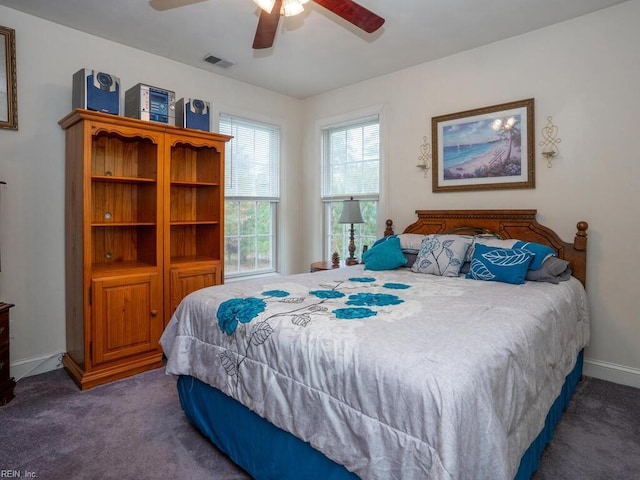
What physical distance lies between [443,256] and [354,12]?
1.81 metres

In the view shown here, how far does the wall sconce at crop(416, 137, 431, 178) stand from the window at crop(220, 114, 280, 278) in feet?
5.74

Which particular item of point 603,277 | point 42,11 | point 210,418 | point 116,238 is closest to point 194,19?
point 42,11

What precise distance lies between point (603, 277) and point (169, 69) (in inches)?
163

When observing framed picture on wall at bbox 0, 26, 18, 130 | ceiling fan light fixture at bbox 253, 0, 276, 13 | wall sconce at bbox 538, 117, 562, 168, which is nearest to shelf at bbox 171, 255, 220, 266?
framed picture on wall at bbox 0, 26, 18, 130

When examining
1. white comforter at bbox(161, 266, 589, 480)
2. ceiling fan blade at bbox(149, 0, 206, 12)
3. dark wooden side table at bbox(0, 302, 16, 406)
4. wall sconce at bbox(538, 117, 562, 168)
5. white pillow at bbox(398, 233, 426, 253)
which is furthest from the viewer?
white pillow at bbox(398, 233, 426, 253)

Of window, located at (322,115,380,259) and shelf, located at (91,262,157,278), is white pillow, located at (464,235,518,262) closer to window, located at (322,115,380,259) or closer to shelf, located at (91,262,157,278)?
window, located at (322,115,380,259)

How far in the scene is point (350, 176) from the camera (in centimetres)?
439

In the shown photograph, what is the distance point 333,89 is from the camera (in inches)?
176

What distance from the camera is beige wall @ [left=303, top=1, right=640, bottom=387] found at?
8.79 feet

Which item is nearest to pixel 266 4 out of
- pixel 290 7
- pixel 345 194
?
pixel 290 7

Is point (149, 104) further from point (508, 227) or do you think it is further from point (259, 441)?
point (508, 227)

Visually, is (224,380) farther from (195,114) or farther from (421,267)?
(195,114)

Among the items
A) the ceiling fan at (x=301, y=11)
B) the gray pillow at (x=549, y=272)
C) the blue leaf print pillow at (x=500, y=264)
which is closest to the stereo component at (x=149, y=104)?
the ceiling fan at (x=301, y=11)

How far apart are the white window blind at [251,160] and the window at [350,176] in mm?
614
